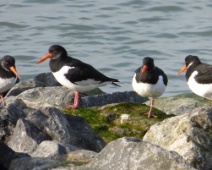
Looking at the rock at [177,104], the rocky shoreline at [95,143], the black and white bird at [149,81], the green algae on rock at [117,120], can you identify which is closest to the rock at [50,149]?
the rocky shoreline at [95,143]

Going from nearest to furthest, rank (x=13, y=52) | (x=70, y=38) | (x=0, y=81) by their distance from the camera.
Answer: (x=0, y=81)
(x=13, y=52)
(x=70, y=38)

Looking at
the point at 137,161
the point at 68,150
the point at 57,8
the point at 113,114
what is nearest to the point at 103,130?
the point at 113,114

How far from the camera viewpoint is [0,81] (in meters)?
12.0

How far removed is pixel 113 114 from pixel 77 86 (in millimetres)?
1943

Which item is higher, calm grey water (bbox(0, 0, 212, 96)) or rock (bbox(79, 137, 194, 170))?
rock (bbox(79, 137, 194, 170))

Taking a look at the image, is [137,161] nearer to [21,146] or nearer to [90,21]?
[21,146]

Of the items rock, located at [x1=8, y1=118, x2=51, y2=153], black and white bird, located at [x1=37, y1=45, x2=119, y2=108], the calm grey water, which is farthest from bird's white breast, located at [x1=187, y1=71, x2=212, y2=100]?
the calm grey water

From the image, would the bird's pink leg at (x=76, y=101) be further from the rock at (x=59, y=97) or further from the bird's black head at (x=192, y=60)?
the bird's black head at (x=192, y=60)

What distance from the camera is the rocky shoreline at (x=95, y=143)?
21.0 ft

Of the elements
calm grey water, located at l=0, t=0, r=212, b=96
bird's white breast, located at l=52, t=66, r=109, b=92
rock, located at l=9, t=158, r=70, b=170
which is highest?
rock, located at l=9, t=158, r=70, b=170

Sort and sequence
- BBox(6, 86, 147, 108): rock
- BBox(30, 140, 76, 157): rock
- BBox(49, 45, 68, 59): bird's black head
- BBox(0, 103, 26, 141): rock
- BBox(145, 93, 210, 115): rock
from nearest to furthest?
BBox(30, 140, 76, 157): rock
BBox(0, 103, 26, 141): rock
BBox(6, 86, 147, 108): rock
BBox(145, 93, 210, 115): rock
BBox(49, 45, 68, 59): bird's black head

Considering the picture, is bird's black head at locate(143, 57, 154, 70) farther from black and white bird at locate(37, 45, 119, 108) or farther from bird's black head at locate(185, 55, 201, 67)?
black and white bird at locate(37, 45, 119, 108)

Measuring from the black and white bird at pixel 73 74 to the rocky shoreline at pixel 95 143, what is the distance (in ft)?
5.61

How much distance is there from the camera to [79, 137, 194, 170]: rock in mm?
6281
